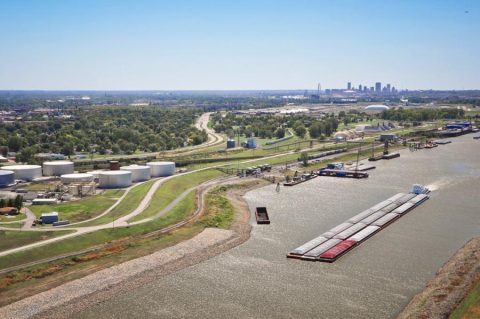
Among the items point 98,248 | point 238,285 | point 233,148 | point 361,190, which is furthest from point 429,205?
point 233,148

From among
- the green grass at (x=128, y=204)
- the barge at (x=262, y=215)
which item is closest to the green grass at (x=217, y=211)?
the barge at (x=262, y=215)

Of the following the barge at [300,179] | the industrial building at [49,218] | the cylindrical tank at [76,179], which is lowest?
the barge at [300,179]

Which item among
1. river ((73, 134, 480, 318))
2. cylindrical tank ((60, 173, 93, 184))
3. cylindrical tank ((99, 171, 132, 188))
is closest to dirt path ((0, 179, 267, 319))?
river ((73, 134, 480, 318))

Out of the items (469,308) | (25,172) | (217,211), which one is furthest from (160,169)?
(469,308)

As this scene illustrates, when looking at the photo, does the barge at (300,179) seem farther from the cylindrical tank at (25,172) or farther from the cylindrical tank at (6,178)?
the cylindrical tank at (6,178)

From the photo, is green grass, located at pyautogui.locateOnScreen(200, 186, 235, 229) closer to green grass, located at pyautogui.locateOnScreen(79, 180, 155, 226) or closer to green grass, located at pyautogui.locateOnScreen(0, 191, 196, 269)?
green grass, located at pyautogui.locateOnScreen(0, 191, 196, 269)

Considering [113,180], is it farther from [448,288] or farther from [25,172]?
Result: [448,288]
